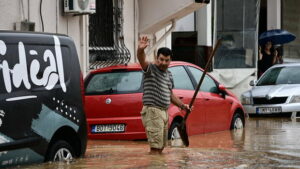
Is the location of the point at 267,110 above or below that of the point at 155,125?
below

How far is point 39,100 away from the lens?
32.4 ft

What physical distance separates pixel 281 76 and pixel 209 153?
1135 cm

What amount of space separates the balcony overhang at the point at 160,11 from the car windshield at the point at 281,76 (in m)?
3.82

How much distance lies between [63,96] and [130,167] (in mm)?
1169

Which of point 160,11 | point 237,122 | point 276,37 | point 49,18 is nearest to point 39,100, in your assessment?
point 49,18

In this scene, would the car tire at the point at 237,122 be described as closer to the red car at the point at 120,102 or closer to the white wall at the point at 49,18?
the red car at the point at 120,102

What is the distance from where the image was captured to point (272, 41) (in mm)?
28844

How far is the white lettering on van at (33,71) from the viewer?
941cm

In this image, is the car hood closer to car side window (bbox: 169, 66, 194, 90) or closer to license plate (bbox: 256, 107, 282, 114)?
license plate (bbox: 256, 107, 282, 114)

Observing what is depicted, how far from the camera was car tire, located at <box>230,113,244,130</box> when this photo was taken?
18031mm

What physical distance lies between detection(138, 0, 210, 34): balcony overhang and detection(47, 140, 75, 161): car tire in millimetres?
10214

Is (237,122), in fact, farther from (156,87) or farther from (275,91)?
(156,87)

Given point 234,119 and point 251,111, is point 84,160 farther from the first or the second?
point 251,111

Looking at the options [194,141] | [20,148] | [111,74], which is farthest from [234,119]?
[20,148]
